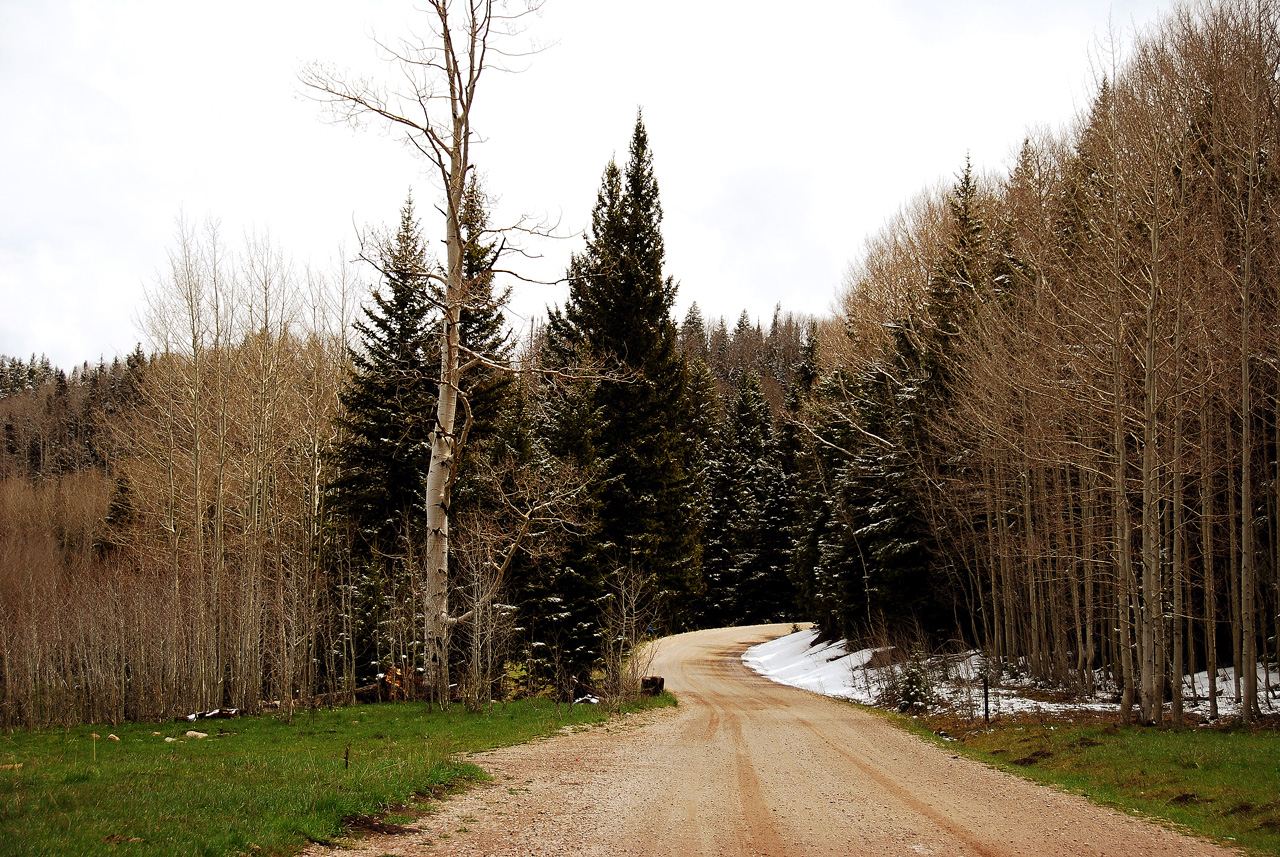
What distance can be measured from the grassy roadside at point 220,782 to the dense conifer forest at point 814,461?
9.60ft

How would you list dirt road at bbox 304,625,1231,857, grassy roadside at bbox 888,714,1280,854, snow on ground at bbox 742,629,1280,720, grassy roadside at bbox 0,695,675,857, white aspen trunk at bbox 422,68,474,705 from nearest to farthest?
1. grassy roadside at bbox 0,695,675,857
2. dirt road at bbox 304,625,1231,857
3. grassy roadside at bbox 888,714,1280,854
4. white aspen trunk at bbox 422,68,474,705
5. snow on ground at bbox 742,629,1280,720

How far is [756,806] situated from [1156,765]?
642 centimetres

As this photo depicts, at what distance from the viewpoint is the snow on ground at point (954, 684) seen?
53.3 feet

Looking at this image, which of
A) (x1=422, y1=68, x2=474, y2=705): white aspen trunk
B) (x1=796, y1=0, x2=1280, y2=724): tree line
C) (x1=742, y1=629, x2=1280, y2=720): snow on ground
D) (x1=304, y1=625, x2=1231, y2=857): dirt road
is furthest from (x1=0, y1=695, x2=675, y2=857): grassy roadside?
(x1=796, y1=0, x2=1280, y2=724): tree line

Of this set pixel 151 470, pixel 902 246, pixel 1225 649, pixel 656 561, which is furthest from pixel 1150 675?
pixel 151 470

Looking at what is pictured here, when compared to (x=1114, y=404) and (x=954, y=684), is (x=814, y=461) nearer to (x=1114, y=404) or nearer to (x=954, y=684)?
(x=954, y=684)

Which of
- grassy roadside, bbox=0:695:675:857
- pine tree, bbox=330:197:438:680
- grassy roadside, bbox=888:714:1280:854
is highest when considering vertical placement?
pine tree, bbox=330:197:438:680

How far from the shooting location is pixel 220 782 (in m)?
6.87

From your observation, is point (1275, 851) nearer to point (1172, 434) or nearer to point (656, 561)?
point (1172, 434)

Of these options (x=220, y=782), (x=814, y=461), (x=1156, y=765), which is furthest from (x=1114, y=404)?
(x=814, y=461)

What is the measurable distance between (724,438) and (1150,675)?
37.3 meters

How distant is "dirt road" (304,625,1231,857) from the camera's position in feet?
20.5

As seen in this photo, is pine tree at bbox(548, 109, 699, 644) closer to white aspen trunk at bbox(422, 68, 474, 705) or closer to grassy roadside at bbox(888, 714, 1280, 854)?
white aspen trunk at bbox(422, 68, 474, 705)

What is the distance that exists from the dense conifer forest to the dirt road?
4.46 meters
